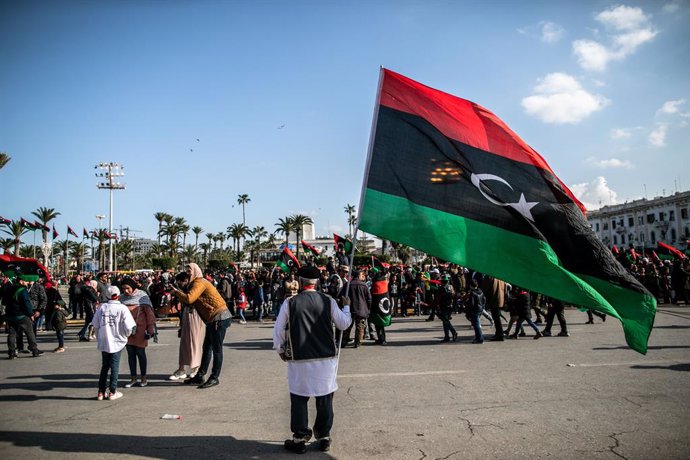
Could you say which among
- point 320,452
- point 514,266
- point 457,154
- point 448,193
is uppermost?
point 457,154

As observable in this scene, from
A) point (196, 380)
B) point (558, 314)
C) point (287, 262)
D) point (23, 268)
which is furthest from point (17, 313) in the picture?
point (558, 314)

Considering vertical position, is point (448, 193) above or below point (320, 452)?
above

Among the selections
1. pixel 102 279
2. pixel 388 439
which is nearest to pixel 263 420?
pixel 388 439

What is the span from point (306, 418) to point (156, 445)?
5.53 ft

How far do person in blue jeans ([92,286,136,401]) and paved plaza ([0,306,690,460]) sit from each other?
0.98 feet

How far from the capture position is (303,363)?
460cm

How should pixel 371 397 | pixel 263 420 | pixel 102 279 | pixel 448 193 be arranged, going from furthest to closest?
pixel 102 279
pixel 371 397
pixel 263 420
pixel 448 193

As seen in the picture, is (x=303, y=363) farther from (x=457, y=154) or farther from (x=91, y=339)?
(x=91, y=339)

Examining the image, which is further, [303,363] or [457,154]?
[457,154]

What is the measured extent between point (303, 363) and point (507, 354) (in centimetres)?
635

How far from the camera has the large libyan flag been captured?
14.9ft

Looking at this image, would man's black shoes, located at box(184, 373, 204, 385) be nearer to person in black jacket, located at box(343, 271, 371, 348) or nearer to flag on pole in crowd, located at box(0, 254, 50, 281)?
Result: person in black jacket, located at box(343, 271, 371, 348)

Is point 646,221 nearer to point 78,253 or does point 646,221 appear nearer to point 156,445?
point 156,445

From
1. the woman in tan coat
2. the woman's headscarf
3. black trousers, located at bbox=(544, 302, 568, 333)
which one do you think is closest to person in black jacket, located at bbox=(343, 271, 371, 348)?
the woman in tan coat
